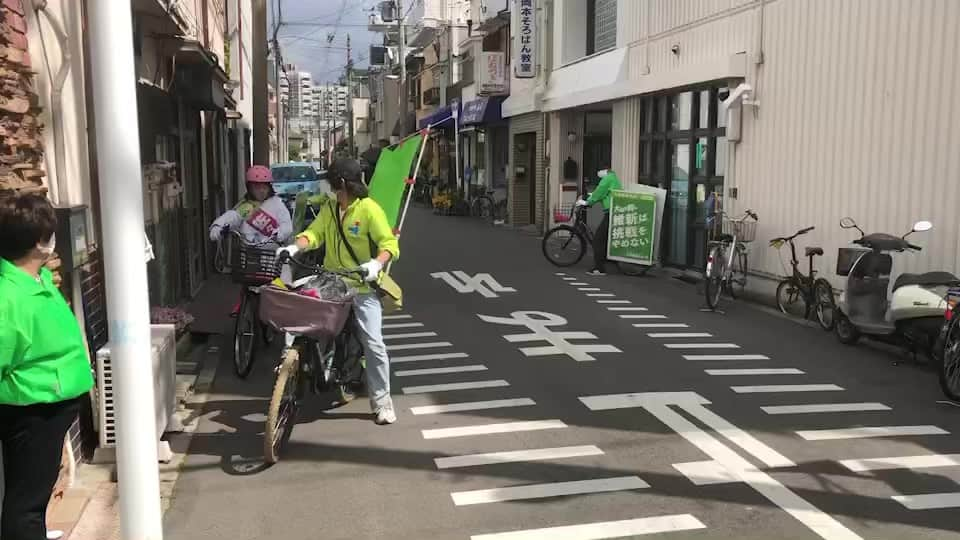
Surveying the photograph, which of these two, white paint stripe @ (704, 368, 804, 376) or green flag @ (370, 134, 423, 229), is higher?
green flag @ (370, 134, 423, 229)

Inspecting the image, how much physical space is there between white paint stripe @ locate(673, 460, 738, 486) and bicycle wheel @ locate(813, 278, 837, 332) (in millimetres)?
4622

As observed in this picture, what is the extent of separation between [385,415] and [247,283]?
2.13 metres

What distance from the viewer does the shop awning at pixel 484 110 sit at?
2627 centimetres

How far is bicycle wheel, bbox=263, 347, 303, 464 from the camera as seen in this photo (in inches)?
201

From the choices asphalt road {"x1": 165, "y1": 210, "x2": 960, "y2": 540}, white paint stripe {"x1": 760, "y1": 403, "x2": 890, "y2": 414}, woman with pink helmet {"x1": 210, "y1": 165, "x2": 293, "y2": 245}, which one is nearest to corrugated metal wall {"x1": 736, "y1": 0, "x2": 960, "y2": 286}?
asphalt road {"x1": 165, "y1": 210, "x2": 960, "y2": 540}

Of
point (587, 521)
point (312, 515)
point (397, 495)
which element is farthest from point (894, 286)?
point (312, 515)

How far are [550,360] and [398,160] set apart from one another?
2384 millimetres

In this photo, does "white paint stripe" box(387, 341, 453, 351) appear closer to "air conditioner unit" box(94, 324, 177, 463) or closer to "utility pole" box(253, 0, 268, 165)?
"air conditioner unit" box(94, 324, 177, 463)

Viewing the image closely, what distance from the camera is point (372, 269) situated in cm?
551

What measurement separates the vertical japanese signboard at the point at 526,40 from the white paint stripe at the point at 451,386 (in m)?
16.4

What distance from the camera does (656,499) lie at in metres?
4.63

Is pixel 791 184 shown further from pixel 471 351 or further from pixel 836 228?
pixel 471 351

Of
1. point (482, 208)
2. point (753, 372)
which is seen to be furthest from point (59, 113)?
point (482, 208)

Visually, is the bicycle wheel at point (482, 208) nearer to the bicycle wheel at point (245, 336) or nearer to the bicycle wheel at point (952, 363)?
the bicycle wheel at point (245, 336)
